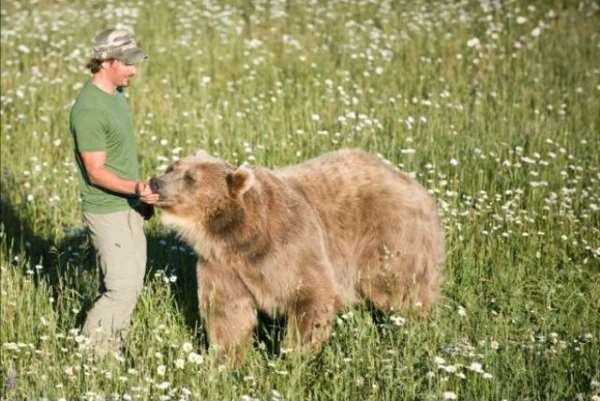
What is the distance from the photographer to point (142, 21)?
13.8 metres

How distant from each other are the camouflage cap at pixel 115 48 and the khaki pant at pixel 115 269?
96cm

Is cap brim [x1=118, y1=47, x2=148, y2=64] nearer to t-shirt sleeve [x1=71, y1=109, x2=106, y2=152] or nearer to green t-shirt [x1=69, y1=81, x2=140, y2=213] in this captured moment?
green t-shirt [x1=69, y1=81, x2=140, y2=213]

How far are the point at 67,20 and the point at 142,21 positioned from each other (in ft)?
4.33

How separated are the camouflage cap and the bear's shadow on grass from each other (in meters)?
1.48

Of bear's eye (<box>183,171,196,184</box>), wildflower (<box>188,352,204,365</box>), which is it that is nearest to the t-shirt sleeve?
bear's eye (<box>183,171,196,184</box>)

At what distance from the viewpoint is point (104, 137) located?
211 inches

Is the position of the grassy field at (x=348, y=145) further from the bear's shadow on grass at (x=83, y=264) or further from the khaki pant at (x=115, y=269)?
the khaki pant at (x=115, y=269)

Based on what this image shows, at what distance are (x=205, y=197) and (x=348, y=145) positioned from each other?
138 inches

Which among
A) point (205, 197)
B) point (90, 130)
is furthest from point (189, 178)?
point (90, 130)

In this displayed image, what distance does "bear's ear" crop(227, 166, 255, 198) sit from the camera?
18.0 feet

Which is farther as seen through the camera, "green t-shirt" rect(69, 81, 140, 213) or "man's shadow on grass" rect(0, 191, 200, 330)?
"man's shadow on grass" rect(0, 191, 200, 330)

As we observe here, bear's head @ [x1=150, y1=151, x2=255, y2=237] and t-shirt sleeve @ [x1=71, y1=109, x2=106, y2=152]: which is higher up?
t-shirt sleeve @ [x1=71, y1=109, x2=106, y2=152]

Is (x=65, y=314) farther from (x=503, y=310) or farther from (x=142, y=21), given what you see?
(x=142, y=21)

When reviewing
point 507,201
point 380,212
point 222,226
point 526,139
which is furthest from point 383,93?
point 222,226
